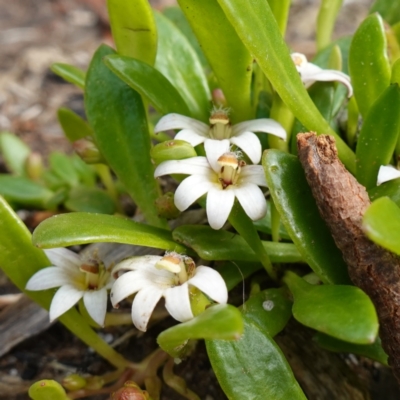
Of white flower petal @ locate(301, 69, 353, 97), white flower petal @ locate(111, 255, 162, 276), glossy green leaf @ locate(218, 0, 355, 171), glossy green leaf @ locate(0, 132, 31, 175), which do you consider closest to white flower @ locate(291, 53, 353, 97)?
white flower petal @ locate(301, 69, 353, 97)

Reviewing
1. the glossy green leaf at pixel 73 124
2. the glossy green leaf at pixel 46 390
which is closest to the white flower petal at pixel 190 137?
the glossy green leaf at pixel 73 124

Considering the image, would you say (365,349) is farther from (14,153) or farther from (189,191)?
(14,153)

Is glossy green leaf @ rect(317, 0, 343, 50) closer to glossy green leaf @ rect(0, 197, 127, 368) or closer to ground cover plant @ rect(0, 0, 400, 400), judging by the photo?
ground cover plant @ rect(0, 0, 400, 400)

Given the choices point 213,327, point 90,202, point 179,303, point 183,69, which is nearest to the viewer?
point 213,327

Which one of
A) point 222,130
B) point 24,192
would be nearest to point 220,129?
point 222,130

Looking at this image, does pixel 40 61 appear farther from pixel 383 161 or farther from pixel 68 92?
pixel 383 161

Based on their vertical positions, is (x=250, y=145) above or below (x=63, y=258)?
above

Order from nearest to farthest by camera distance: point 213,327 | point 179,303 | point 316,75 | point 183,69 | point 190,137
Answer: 1. point 213,327
2. point 179,303
3. point 190,137
4. point 316,75
5. point 183,69

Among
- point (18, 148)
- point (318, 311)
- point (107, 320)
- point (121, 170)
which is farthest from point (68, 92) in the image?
point (318, 311)
